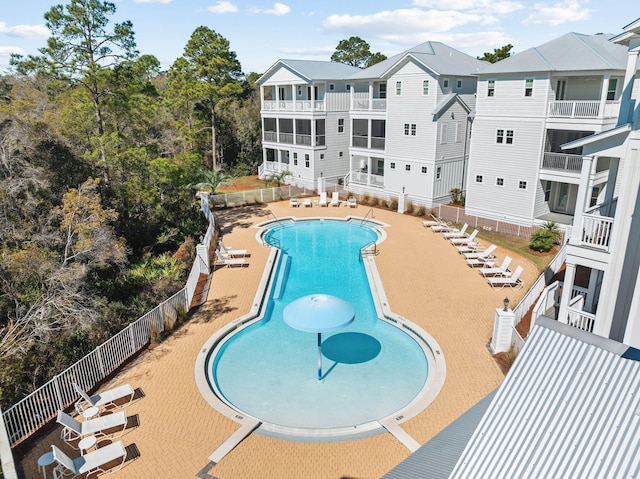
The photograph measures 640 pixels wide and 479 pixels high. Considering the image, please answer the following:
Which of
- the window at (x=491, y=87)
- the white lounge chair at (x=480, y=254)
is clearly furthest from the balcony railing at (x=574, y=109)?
the white lounge chair at (x=480, y=254)

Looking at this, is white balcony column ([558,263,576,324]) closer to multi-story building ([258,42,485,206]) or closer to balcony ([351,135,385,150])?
multi-story building ([258,42,485,206])

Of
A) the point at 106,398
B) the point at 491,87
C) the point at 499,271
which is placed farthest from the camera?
the point at 491,87

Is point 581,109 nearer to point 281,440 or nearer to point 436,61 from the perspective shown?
point 436,61

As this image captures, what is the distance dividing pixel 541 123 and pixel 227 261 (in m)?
17.8

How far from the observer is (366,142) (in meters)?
35.1

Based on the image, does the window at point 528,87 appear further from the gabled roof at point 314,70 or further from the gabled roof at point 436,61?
the gabled roof at point 314,70

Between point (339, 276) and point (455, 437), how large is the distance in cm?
1394

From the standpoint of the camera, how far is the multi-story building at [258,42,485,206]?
95.9 feet

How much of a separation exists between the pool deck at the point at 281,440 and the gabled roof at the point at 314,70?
63.3 feet

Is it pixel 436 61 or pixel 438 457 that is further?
pixel 436 61

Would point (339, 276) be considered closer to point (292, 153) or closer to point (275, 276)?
point (275, 276)

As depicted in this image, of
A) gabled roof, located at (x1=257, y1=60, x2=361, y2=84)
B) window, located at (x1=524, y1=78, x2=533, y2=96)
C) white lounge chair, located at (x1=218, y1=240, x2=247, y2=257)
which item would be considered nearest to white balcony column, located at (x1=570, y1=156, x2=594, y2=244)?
window, located at (x1=524, y1=78, x2=533, y2=96)

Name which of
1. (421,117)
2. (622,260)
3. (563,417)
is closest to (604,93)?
(421,117)

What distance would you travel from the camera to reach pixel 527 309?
15.6 meters
